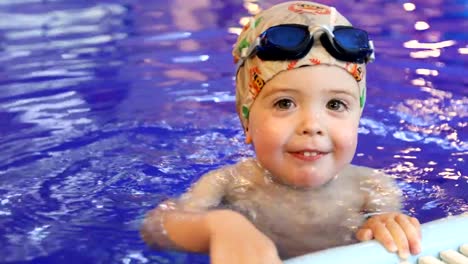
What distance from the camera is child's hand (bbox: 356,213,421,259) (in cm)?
175

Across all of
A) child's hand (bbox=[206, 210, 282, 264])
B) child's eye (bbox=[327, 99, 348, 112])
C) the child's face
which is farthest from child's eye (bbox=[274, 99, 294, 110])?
child's hand (bbox=[206, 210, 282, 264])

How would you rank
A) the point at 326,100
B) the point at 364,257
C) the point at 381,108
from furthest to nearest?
the point at 381,108 < the point at 326,100 < the point at 364,257

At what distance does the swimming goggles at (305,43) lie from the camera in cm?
210

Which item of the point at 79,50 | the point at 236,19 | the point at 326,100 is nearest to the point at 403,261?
the point at 326,100

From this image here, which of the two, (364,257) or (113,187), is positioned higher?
(364,257)

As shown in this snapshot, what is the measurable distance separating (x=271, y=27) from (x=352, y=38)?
236 mm

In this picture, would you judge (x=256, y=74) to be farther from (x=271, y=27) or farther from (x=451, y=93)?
(x=451, y=93)

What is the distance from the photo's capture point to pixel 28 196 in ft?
8.94

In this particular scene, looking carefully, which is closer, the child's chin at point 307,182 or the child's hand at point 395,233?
the child's hand at point 395,233

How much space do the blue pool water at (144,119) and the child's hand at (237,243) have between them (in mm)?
305

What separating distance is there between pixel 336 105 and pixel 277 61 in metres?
0.21

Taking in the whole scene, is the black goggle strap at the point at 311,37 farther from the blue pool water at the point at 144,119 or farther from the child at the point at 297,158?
the blue pool water at the point at 144,119

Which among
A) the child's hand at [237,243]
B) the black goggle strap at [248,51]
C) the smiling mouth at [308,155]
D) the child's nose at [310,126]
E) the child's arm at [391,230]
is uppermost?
Answer: the black goggle strap at [248,51]

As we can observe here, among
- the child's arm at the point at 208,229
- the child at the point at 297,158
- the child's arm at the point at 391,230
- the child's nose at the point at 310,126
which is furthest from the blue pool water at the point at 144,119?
the child's nose at the point at 310,126
